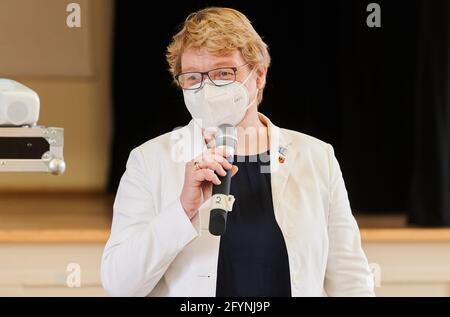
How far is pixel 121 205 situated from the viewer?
3.94 feet

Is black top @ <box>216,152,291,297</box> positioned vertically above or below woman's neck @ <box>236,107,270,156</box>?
below

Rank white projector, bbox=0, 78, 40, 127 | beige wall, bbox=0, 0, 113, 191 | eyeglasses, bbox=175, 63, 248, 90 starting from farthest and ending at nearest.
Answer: beige wall, bbox=0, 0, 113, 191
eyeglasses, bbox=175, 63, 248, 90
white projector, bbox=0, 78, 40, 127

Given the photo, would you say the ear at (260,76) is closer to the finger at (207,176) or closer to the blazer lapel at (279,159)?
the blazer lapel at (279,159)

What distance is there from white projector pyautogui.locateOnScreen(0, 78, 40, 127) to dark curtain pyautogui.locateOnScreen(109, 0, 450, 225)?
54 cm

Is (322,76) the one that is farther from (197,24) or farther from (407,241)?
(197,24)

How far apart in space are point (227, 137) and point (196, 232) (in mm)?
162

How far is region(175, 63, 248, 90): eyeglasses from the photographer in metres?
1.23

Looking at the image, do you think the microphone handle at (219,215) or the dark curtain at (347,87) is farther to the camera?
the dark curtain at (347,87)

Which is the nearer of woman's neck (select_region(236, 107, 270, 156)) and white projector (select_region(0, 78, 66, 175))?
white projector (select_region(0, 78, 66, 175))

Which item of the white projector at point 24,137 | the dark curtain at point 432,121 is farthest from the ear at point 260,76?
the dark curtain at point 432,121

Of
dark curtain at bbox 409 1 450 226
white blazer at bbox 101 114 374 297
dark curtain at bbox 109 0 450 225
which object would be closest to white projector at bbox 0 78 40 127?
white blazer at bbox 101 114 374 297

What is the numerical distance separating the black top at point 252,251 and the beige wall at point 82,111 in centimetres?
50

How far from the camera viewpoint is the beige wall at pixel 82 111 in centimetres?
161

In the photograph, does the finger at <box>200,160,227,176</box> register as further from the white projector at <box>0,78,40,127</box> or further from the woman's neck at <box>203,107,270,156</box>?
the white projector at <box>0,78,40,127</box>
